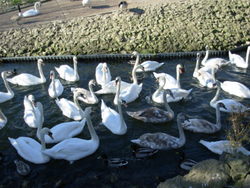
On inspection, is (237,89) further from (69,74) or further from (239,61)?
(69,74)

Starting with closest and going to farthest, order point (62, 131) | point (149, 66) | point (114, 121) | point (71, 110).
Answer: point (62, 131) → point (114, 121) → point (71, 110) → point (149, 66)

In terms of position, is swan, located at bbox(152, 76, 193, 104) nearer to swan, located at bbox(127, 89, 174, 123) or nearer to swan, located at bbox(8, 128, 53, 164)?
swan, located at bbox(127, 89, 174, 123)

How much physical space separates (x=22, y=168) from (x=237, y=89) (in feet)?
31.4

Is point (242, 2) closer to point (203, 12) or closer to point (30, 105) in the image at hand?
point (203, 12)

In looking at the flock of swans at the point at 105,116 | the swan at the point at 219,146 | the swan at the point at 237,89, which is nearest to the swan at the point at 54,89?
the flock of swans at the point at 105,116

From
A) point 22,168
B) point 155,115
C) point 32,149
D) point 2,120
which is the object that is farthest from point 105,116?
point 2,120

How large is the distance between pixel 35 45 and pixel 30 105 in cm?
958

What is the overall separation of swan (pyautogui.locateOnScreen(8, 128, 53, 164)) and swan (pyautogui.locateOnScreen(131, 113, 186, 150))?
9.92 ft

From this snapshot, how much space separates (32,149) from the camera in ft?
36.0

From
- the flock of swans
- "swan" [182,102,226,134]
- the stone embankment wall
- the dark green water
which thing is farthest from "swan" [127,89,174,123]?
the stone embankment wall

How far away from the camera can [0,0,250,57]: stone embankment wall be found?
21031 millimetres

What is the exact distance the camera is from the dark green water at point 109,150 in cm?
1018

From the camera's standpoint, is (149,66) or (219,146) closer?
(219,146)

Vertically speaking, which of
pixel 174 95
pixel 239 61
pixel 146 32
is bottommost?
pixel 174 95
